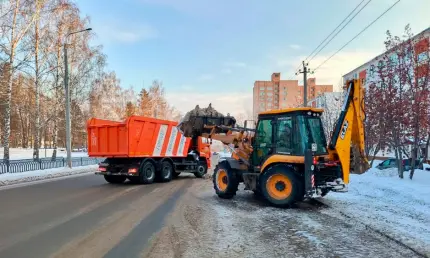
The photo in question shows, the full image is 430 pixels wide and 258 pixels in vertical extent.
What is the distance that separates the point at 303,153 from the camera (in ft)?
30.0

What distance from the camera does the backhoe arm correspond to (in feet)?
29.4

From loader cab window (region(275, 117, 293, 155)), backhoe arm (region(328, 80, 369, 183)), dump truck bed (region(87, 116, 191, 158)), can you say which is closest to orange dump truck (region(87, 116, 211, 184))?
dump truck bed (region(87, 116, 191, 158))

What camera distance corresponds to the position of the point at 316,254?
514 cm

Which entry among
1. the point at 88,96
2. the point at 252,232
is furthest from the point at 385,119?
the point at 88,96

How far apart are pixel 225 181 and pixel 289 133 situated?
Result: 105 inches

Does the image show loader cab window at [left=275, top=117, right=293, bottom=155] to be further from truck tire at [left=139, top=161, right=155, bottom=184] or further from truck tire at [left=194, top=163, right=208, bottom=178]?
truck tire at [left=194, top=163, right=208, bottom=178]

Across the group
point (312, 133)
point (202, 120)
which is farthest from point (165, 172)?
point (312, 133)

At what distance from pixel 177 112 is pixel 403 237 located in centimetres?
9039

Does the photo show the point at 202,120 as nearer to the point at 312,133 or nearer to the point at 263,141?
the point at 263,141

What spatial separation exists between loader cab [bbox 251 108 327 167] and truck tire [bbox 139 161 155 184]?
6.66 meters

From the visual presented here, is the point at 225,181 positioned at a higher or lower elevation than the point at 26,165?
higher

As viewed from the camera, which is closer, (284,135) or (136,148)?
(284,135)

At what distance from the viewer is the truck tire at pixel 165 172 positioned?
54.2 feet

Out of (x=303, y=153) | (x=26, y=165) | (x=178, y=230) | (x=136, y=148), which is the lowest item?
(x=26, y=165)
